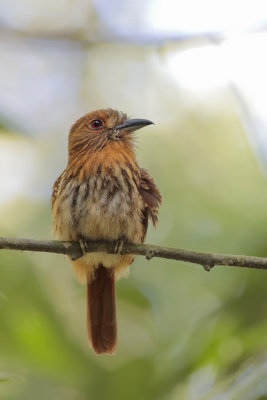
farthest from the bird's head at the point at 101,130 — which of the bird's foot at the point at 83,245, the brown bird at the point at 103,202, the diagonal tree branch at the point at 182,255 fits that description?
the diagonal tree branch at the point at 182,255

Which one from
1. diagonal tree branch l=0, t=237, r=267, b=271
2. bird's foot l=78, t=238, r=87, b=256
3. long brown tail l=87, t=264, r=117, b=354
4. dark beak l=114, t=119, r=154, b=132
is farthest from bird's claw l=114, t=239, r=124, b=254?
dark beak l=114, t=119, r=154, b=132

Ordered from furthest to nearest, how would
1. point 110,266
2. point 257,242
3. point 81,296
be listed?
point 81,296
point 110,266
point 257,242

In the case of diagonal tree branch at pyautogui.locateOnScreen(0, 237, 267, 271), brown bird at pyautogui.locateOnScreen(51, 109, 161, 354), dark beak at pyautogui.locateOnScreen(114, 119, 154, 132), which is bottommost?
diagonal tree branch at pyautogui.locateOnScreen(0, 237, 267, 271)

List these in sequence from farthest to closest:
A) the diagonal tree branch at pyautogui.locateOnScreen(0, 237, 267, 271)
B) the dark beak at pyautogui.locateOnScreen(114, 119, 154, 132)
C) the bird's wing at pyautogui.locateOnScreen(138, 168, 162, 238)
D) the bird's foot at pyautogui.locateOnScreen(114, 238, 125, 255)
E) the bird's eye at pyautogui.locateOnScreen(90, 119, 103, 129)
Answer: the bird's eye at pyautogui.locateOnScreen(90, 119, 103, 129) → the dark beak at pyautogui.locateOnScreen(114, 119, 154, 132) → the bird's wing at pyautogui.locateOnScreen(138, 168, 162, 238) → the bird's foot at pyautogui.locateOnScreen(114, 238, 125, 255) → the diagonal tree branch at pyautogui.locateOnScreen(0, 237, 267, 271)

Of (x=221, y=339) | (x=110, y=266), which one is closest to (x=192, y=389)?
(x=221, y=339)

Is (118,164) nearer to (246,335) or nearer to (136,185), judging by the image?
(136,185)

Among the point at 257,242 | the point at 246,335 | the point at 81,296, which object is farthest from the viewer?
the point at 81,296

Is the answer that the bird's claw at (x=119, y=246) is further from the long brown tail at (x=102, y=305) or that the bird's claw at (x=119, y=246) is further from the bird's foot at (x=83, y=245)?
the long brown tail at (x=102, y=305)

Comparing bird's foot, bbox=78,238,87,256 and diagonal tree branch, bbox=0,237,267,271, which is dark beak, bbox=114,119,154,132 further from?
diagonal tree branch, bbox=0,237,267,271
